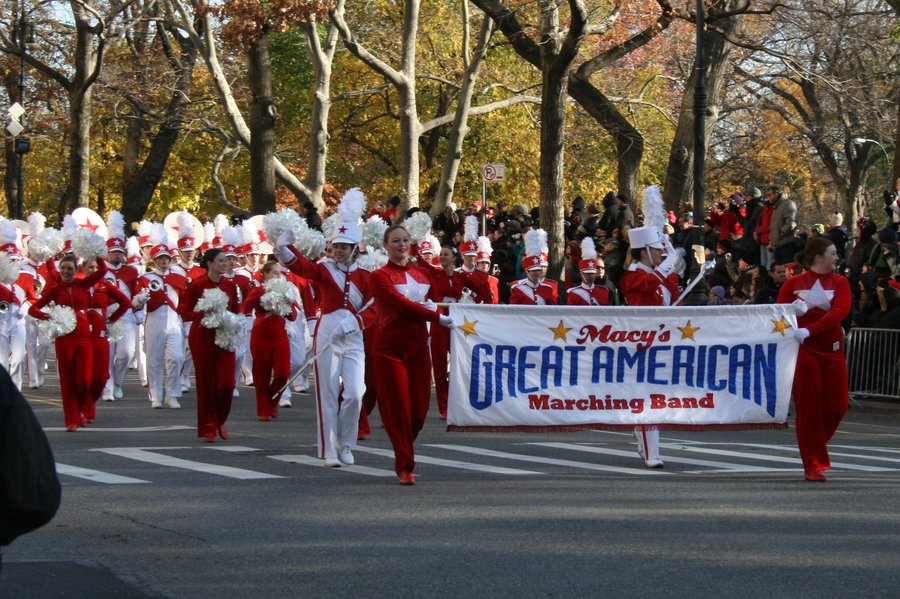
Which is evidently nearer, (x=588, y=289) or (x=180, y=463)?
(x=180, y=463)

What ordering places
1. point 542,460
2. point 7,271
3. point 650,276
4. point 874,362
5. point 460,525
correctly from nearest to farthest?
point 460,525
point 650,276
point 542,460
point 7,271
point 874,362

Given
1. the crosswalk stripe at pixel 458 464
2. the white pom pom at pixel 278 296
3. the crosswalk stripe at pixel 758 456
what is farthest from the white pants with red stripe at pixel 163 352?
the crosswalk stripe at pixel 758 456

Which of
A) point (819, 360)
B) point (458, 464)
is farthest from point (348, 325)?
point (819, 360)

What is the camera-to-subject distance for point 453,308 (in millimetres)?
12836

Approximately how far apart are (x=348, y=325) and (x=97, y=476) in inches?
95.0

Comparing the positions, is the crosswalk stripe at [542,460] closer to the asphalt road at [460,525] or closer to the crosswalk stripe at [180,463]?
the asphalt road at [460,525]

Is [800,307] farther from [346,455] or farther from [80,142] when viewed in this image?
[80,142]

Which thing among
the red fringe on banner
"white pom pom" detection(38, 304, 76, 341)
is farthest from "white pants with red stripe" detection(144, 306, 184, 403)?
the red fringe on banner

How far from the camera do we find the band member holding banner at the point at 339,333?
13227 mm

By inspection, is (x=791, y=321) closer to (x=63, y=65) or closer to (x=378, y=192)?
(x=63, y=65)

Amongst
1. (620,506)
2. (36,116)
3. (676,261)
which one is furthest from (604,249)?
(36,116)

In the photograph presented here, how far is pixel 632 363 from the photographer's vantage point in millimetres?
13148

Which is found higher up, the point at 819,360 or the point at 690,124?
the point at 690,124

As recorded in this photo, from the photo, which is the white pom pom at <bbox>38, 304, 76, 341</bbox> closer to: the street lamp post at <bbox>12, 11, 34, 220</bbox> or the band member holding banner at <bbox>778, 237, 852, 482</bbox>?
the band member holding banner at <bbox>778, 237, 852, 482</bbox>
